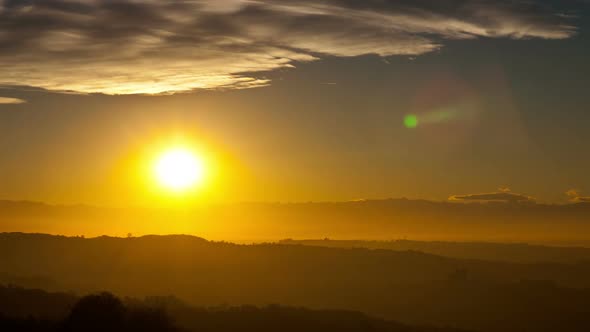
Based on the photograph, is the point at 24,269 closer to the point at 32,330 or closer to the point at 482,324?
the point at 482,324

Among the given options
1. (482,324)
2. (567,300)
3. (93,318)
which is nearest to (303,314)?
(93,318)

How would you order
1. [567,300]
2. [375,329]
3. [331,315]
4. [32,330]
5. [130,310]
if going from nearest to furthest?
1. [32,330]
2. [130,310]
3. [375,329]
4. [331,315]
5. [567,300]

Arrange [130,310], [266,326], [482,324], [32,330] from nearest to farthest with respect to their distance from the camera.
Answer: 1. [32,330]
2. [130,310]
3. [266,326]
4. [482,324]

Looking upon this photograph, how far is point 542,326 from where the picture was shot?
145375mm

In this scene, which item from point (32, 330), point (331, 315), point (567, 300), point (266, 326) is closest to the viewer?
point (32, 330)

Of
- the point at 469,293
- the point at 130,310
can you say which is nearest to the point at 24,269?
the point at 469,293

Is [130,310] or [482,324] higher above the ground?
[130,310]

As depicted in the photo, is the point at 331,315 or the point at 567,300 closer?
the point at 331,315

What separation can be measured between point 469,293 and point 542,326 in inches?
1634

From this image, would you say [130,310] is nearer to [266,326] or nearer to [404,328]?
[266,326]

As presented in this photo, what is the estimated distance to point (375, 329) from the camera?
95750mm

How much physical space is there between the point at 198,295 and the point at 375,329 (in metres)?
80.4

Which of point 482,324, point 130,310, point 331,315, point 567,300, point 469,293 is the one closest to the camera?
point 130,310

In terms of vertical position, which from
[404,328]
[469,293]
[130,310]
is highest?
[130,310]
